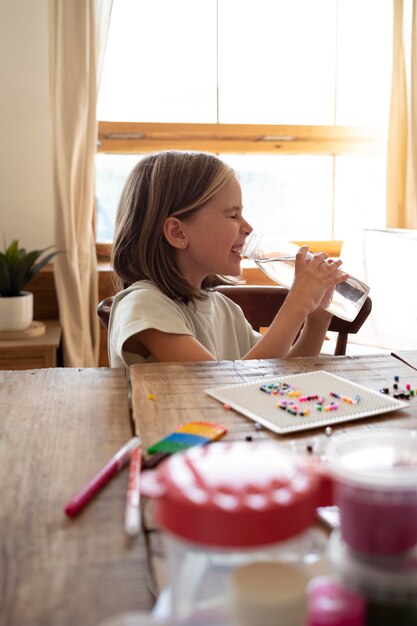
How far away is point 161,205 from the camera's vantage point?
1.35m

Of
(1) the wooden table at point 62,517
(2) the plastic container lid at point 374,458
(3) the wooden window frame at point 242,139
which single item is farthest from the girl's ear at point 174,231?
(3) the wooden window frame at point 242,139

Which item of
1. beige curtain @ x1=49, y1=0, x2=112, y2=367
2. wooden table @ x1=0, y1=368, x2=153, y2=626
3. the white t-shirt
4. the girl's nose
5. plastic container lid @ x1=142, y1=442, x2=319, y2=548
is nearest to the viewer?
plastic container lid @ x1=142, y1=442, x2=319, y2=548

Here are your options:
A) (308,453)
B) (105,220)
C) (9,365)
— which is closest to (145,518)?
(308,453)

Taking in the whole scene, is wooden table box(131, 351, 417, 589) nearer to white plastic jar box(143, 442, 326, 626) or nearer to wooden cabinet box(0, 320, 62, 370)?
white plastic jar box(143, 442, 326, 626)

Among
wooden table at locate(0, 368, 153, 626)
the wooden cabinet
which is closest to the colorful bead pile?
wooden table at locate(0, 368, 153, 626)

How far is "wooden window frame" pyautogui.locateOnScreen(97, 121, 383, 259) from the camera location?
2895 mm

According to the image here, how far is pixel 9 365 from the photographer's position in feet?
7.69

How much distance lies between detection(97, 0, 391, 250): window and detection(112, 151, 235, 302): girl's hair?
1.60m

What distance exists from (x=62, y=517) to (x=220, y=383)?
419 mm

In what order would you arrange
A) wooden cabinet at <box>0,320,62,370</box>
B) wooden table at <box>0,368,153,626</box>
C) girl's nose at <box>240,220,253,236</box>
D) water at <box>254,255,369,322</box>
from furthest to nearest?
1. wooden cabinet at <box>0,320,62,370</box>
2. girl's nose at <box>240,220,253,236</box>
3. water at <box>254,255,369,322</box>
4. wooden table at <box>0,368,153,626</box>

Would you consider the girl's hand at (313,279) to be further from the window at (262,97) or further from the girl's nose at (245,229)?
the window at (262,97)

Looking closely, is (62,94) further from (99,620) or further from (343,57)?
(99,620)

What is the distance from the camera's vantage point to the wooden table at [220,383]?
737mm

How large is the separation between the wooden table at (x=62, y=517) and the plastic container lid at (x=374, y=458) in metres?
0.17
